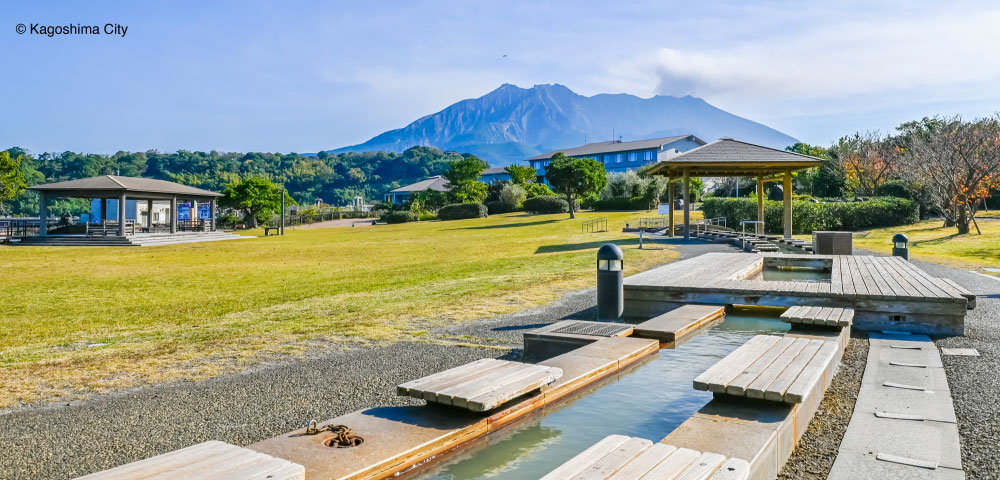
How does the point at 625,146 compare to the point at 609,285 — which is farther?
the point at 625,146

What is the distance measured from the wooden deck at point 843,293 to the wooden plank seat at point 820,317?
80 cm

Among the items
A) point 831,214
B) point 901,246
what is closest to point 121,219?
point 831,214

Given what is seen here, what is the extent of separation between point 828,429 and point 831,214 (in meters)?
27.1

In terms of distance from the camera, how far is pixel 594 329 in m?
6.07

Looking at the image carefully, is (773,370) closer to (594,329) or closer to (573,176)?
(594,329)

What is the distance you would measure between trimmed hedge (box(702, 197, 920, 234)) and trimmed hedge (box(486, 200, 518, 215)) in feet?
96.0

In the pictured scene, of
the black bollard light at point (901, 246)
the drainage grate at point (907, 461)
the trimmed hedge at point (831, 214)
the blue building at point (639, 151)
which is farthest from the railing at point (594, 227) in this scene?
the blue building at point (639, 151)

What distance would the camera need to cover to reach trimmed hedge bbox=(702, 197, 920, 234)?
27.1 m

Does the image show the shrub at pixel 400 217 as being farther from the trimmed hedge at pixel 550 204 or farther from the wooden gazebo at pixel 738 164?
the wooden gazebo at pixel 738 164

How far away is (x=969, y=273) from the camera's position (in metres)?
12.4

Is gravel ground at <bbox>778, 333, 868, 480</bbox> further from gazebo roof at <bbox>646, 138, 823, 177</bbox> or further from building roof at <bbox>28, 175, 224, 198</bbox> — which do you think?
building roof at <bbox>28, 175, 224, 198</bbox>

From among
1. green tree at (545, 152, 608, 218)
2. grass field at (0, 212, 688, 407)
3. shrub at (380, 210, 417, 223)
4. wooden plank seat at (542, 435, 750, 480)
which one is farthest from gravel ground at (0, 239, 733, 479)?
shrub at (380, 210, 417, 223)

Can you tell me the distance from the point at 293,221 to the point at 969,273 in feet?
177

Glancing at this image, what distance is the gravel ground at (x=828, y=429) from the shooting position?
3.16 meters
